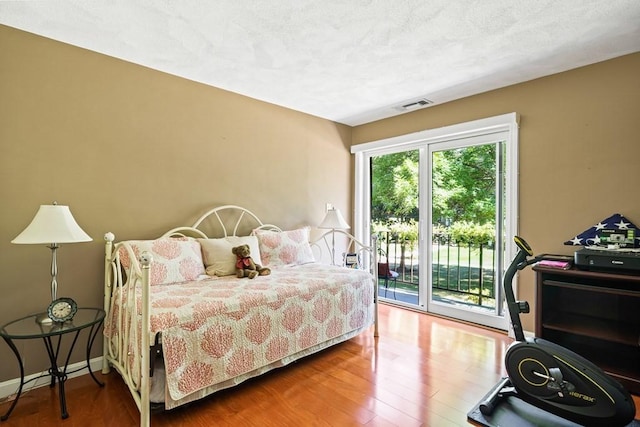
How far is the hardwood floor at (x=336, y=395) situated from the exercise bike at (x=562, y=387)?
0.33 metres

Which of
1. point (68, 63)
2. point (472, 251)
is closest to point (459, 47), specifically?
point (472, 251)

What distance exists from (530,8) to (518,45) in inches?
18.6

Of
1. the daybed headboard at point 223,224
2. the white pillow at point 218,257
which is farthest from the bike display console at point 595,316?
the daybed headboard at point 223,224

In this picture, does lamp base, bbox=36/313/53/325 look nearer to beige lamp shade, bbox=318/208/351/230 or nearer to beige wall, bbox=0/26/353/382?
beige wall, bbox=0/26/353/382

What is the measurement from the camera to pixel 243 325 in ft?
A: 6.81

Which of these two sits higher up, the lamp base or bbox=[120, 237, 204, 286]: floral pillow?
bbox=[120, 237, 204, 286]: floral pillow

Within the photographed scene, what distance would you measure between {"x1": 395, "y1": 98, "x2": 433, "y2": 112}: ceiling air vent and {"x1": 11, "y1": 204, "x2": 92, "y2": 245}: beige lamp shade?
3179mm

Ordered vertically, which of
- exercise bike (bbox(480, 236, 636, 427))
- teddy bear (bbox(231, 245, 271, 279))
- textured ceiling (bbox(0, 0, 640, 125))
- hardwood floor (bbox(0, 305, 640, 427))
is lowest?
hardwood floor (bbox(0, 305, 640, 427))

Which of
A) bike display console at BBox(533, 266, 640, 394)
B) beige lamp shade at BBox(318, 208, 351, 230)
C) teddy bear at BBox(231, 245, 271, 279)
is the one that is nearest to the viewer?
bike display console at BBox(533, 266, 640, 394)

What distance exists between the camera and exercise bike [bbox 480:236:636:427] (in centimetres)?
162

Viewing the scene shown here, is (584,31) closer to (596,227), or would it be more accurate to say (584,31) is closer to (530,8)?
(530,8)

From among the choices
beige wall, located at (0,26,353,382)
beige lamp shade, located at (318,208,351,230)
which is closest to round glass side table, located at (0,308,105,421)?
beige wall, located at (0,26,353,382)

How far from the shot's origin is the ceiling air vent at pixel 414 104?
350cm

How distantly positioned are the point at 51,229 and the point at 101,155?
2.62ft
